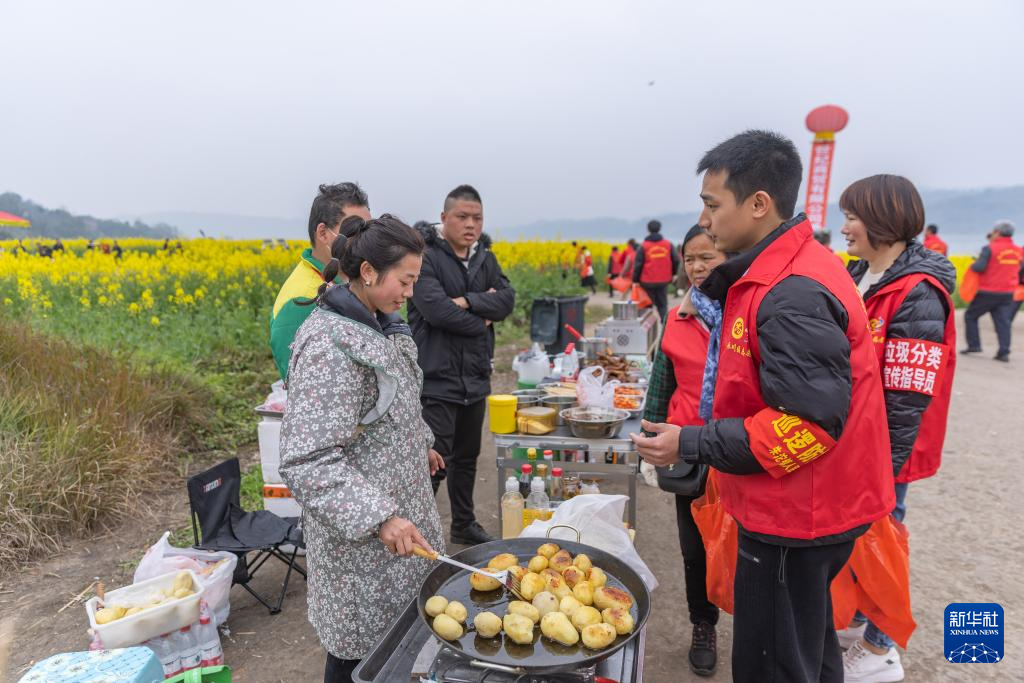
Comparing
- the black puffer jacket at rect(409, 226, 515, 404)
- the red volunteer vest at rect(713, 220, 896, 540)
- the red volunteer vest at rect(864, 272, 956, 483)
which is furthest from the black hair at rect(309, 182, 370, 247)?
the red volunteer vest at rect(864, 272, 956, 483)

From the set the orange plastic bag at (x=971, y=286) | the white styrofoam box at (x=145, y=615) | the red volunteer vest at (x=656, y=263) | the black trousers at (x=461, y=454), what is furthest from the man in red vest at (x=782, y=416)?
the orange plastic bag at (x=971, y=286)

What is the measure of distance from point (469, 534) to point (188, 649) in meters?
1.74

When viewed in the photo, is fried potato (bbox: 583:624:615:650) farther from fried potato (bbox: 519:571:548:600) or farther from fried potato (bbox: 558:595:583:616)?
fried potato (bbox: 519:571:548:600)

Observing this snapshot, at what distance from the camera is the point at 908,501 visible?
4.66 meters

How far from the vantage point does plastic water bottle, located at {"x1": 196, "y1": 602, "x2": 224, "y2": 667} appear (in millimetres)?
2783

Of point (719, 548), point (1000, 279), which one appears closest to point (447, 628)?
point (719, 548)

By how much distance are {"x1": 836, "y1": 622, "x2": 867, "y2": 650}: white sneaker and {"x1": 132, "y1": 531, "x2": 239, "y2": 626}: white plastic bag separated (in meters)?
3.16

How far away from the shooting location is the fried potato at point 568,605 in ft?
5.37

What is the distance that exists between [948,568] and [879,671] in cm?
143

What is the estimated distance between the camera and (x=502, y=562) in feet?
6.24

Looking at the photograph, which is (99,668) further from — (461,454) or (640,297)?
(640,297)

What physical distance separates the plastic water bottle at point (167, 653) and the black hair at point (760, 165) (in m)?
3.03

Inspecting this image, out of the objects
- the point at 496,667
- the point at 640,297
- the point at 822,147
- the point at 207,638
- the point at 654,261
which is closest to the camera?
the point at 496,667

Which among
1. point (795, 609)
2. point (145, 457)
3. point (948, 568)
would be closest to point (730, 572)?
point (795, 609)
